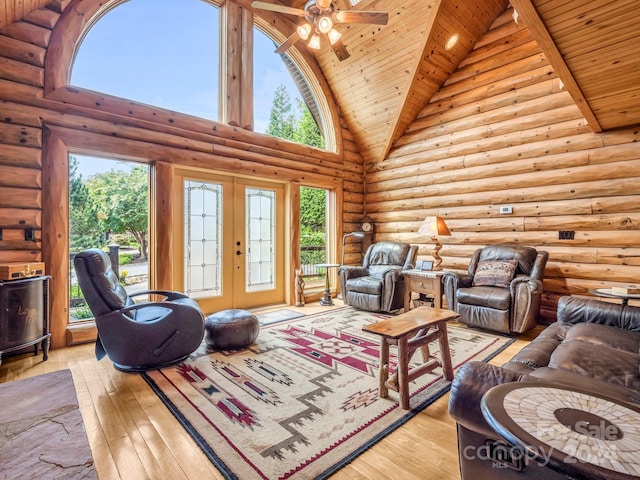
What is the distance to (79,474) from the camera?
60.2 inches

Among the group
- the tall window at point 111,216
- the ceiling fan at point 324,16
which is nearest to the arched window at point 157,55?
the tall window at point 111,216

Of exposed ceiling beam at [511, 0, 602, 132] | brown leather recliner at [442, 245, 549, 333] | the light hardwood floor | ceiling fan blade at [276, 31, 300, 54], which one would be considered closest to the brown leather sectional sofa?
the light hardwood floor

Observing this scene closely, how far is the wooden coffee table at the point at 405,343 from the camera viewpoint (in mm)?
2127

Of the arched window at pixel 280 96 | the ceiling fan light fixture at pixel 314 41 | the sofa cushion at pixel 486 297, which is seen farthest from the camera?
the arched window at pixel 280 96

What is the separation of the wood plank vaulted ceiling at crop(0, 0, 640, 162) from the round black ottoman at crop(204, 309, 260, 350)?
336 centimetres

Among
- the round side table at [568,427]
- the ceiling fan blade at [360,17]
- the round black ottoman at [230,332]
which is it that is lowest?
the round black ottoman at [230,332]

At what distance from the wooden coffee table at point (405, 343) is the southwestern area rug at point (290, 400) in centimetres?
11

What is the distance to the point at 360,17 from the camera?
10.4 ft

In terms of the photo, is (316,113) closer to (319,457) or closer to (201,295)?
(201,295)

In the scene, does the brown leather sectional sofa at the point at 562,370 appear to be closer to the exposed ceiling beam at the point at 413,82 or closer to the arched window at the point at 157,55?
the exposed ceiling beam at the point at 413,82

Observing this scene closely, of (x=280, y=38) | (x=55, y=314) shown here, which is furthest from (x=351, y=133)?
(x=55, y=314)

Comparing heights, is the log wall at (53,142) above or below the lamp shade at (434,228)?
above

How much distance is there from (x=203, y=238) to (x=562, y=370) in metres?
4.17

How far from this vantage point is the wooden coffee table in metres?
2.13
